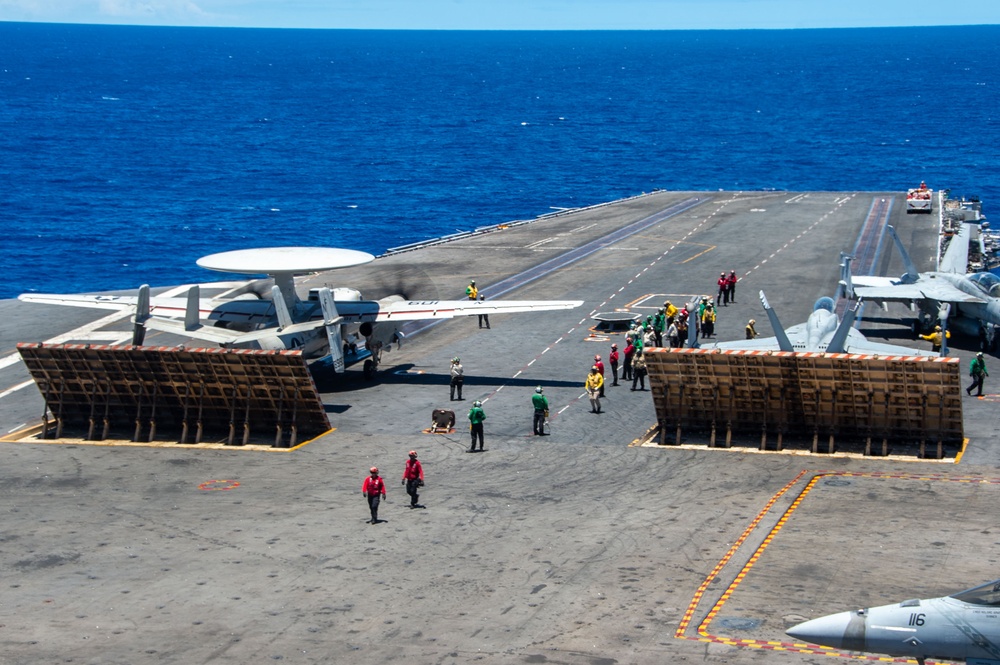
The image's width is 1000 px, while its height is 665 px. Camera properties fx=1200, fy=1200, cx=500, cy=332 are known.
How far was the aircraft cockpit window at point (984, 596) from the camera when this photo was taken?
18.2 metres

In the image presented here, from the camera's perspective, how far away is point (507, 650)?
22125 mm

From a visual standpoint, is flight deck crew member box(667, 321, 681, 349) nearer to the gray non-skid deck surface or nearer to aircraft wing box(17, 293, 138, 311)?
the gray non-skid deck surface

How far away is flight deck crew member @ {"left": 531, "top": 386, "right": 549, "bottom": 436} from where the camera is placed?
126ft

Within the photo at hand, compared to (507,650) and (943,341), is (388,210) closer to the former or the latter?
(943,341)

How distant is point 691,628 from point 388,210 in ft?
347

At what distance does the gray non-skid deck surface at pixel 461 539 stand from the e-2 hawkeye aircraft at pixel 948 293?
912cm

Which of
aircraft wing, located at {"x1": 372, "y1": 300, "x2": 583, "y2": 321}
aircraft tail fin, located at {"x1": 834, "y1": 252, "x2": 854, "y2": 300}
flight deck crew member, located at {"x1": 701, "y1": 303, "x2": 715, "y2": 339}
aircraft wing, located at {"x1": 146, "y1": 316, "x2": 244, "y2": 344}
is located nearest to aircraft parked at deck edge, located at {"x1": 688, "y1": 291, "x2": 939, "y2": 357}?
aircraft wing, located at {"x1": 372, "y1": 300, "x2": 583, "y2": 321}

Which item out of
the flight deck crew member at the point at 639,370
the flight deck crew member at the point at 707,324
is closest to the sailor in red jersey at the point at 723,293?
the flight deck crew member at the point at 707,324

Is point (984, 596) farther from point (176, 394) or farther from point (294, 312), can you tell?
point (294, 312)

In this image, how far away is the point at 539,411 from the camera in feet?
127

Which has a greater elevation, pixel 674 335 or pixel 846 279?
pixel 846 279

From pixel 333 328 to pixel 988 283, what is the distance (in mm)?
27150

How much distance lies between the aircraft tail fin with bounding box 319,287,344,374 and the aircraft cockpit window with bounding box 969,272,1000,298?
26599mm

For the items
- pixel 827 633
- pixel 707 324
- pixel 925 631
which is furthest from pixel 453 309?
pixel 925 631
